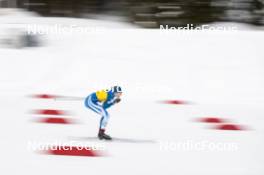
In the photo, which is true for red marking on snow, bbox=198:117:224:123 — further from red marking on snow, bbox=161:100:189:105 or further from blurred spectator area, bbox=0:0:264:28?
blurred spectator area, bbox=0:0:264:28

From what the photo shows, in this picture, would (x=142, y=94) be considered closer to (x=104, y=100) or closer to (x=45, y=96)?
(x=45, y=96)

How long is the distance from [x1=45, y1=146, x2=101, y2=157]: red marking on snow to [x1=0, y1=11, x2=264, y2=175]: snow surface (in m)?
0.08

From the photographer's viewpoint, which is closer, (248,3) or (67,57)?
(67,57)

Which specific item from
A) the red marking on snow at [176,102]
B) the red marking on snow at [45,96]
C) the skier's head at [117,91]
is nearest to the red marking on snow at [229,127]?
the red marking on snow at [176,102]

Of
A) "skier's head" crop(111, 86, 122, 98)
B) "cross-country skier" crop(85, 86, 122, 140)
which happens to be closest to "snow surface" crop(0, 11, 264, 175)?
"cross-country skier" crop(85, 86, 122, 140)

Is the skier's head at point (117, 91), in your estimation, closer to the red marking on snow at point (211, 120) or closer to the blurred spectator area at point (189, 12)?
the red marking on snow at point (211, 120)

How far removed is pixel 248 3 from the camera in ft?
31.1

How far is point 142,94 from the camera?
22.1 ft

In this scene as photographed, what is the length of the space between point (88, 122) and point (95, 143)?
2.21 ft

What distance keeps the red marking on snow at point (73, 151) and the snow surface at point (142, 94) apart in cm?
8

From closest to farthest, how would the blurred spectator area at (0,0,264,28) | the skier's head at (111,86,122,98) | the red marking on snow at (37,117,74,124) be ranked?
the skier's head at (111,86,122,98) < the red marking on snow at (37,117,74,124) < the blurred spectator area at (0,0,264,28)

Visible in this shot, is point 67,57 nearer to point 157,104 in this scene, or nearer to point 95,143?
point 157,104

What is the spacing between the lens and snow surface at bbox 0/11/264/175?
13.9ft

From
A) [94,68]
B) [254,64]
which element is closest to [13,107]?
[94,68]
